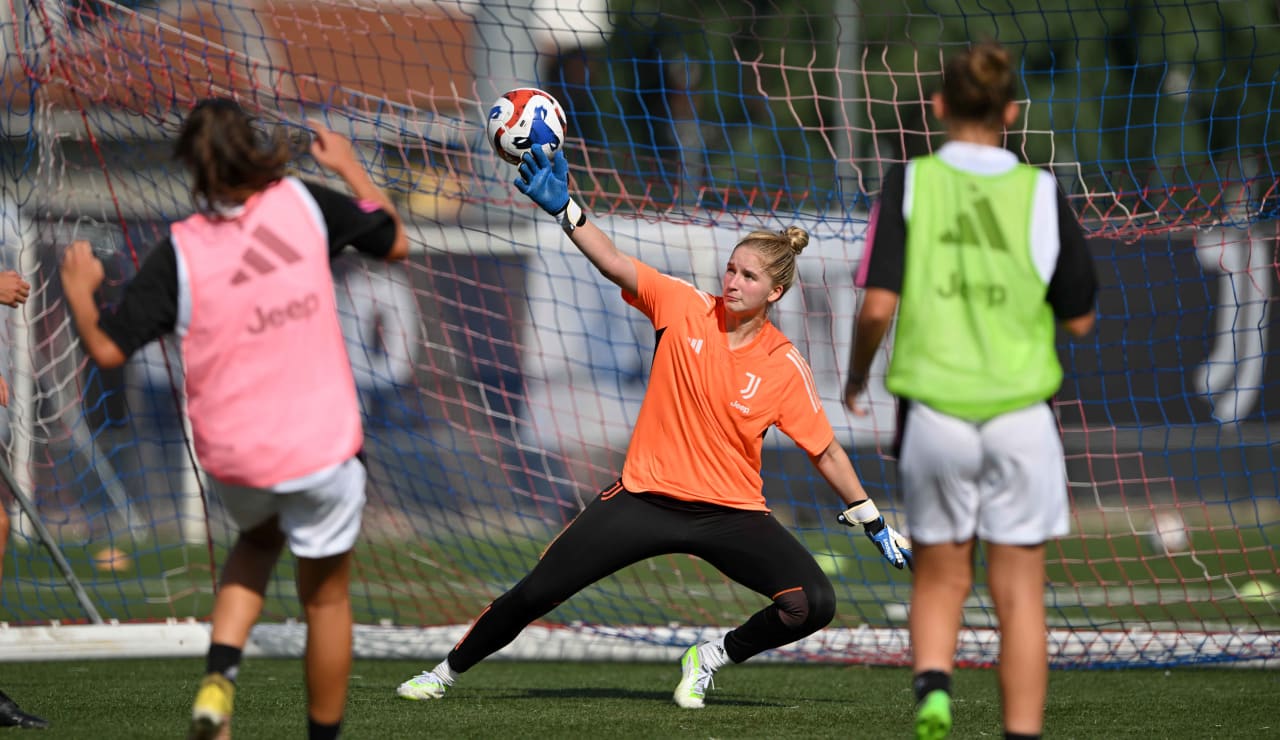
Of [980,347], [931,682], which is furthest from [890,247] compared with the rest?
[931,682]

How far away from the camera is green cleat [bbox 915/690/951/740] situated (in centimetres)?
325

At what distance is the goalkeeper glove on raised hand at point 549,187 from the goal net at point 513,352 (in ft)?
4.83

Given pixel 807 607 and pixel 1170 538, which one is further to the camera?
pixel 1170 538

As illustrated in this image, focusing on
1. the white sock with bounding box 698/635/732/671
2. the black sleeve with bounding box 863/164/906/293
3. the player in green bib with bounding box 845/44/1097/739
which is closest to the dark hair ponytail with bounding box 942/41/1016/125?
the player in green bib with bounding box 845/44/1097/739

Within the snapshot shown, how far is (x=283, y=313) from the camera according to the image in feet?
10.6

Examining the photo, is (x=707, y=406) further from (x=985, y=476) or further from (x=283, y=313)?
(x=283, y=313)

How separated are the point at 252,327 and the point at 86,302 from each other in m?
0.39

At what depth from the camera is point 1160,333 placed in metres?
9.91

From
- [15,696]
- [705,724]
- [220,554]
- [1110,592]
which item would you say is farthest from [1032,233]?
[220,554]

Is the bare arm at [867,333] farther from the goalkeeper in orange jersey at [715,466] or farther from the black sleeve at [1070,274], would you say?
the goalkeeper in orange jersey at [715,466]

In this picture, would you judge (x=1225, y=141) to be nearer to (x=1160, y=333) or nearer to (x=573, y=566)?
(x=1160, y=333)

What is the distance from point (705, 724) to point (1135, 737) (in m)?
1.39

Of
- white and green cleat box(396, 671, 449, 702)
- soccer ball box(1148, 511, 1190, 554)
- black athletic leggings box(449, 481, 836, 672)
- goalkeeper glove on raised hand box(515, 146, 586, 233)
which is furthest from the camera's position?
soccer ball box(1148, 511, 1190, 554)

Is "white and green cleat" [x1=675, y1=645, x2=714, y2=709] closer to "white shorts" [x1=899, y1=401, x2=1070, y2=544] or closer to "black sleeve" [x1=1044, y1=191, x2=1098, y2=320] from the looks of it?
"white shorts" [x1=899, y1=401, x2=1070, y2=544]
